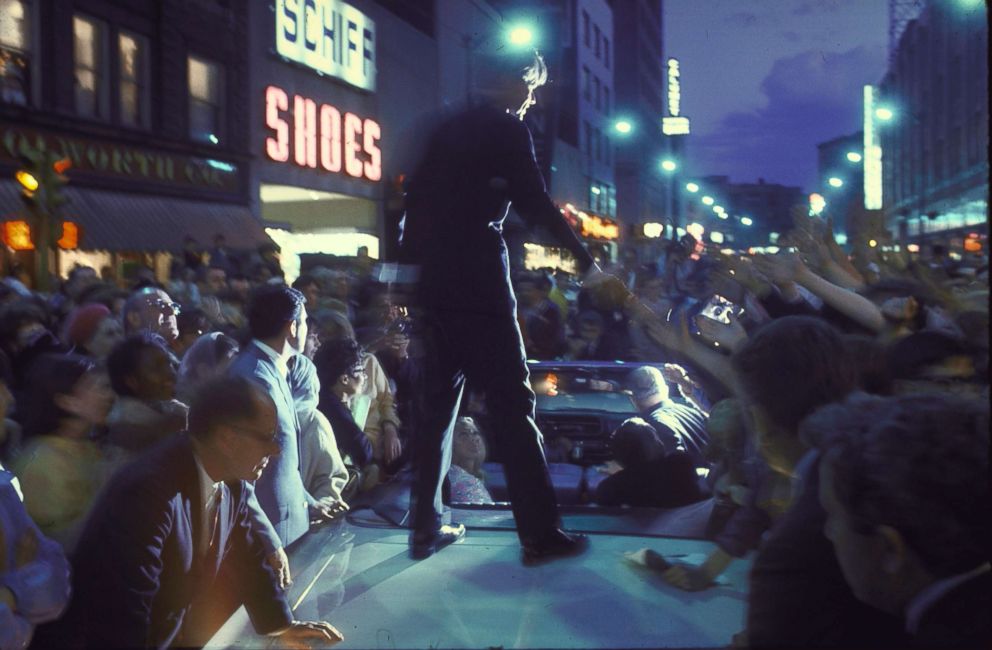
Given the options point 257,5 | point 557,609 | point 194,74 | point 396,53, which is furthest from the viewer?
point 194,74

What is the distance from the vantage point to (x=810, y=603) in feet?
5.92

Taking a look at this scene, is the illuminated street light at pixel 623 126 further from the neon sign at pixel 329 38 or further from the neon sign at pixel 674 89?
the neon sign at pixel 674 89

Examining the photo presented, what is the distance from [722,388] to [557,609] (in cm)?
162

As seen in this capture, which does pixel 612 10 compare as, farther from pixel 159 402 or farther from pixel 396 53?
pixel 159 402

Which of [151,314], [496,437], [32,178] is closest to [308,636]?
[496,437]

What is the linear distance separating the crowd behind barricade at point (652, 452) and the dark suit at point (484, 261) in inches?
8.4

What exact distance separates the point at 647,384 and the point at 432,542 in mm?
2146

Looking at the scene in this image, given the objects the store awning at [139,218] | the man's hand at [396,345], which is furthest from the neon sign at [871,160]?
the store awning at [139,218]

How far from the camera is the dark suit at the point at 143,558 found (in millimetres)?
2314

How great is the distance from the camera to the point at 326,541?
3506 millimetres

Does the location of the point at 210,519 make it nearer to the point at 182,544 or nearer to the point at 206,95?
the point at 182,544

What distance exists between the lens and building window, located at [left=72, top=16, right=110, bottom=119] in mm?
7233

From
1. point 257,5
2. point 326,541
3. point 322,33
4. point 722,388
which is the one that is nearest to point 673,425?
point 722,388

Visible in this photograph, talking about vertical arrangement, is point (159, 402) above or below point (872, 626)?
above
